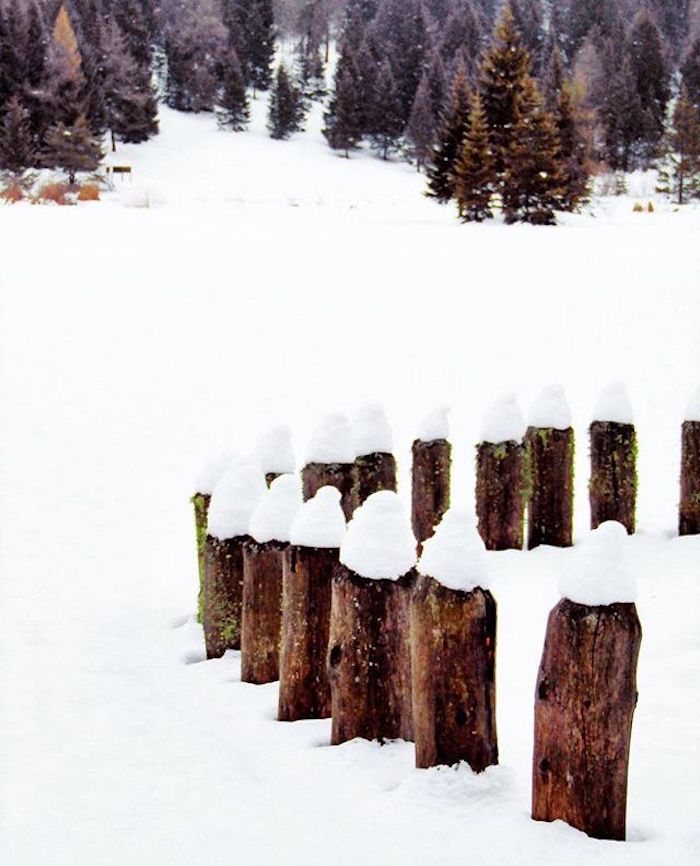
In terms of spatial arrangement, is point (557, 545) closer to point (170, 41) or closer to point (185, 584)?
point (185, 584)

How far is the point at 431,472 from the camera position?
4508 millimetres

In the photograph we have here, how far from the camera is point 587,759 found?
1983mm

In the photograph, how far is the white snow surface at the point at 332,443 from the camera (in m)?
3.89

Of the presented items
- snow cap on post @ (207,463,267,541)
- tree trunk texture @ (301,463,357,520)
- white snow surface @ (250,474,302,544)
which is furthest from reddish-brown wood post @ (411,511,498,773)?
tree trunk texture @ (301,463,357,520)

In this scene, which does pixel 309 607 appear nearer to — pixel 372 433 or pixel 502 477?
pixel 372 433

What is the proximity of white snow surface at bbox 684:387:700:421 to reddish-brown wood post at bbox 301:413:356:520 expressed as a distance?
181 centimetres

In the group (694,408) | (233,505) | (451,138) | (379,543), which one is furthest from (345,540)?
(451,138)

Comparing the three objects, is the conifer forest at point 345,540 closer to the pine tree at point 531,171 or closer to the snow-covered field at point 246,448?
the snow-covered field at point 246,448

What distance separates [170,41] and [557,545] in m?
67.3

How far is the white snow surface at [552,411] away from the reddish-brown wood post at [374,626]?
2.23 metres

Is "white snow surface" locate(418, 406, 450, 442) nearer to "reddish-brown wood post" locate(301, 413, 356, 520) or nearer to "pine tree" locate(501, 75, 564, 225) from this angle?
"reddish-brown wood post" locate(301, 413, 356, 520)

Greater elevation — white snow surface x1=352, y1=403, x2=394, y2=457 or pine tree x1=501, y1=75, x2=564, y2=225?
pine tree x1=501, y1=75, x2=564, y2=225

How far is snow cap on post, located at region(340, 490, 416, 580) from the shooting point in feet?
7.79

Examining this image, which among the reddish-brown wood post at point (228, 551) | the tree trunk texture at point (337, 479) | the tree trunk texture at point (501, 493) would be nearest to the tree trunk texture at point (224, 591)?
the reddish-brown wood post at point (228, 551)
